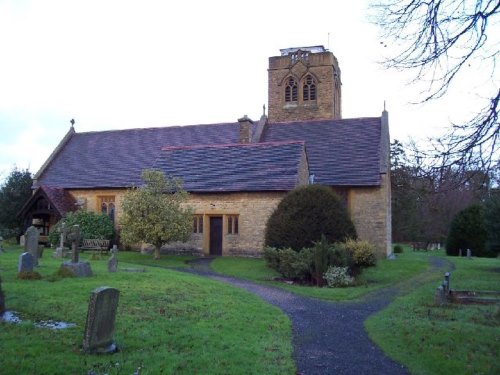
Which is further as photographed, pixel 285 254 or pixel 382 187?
pixel 382 187

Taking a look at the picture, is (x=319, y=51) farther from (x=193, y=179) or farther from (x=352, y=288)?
(x=352, y=288)

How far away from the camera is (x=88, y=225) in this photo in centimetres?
3023

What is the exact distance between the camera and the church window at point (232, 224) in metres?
28.8

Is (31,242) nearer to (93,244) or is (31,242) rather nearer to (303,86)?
(93,244)

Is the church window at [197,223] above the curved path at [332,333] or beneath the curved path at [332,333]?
above

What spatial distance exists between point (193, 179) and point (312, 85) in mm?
16750

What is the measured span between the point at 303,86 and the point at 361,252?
25427mm

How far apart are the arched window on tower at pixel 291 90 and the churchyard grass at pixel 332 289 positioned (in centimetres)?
1879

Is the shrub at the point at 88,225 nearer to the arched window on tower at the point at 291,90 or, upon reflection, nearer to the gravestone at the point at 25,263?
the gravestone at the point at 25,263

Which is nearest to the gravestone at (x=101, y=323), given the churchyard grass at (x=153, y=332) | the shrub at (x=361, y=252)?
the churchyard grass at (x=153, y=332)

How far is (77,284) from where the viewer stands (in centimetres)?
1376

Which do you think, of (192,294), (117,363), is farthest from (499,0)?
(192,294)

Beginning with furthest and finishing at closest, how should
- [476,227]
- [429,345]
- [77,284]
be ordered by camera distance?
[476,227]
[77,284]
[429,345]

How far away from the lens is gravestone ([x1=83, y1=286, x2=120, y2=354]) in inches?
317
